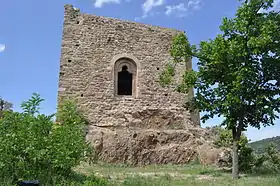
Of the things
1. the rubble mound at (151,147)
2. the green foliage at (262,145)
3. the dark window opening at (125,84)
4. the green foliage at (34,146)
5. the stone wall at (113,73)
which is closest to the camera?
the green foliage at (34,146)

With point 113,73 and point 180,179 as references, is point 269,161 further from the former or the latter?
point 113,73

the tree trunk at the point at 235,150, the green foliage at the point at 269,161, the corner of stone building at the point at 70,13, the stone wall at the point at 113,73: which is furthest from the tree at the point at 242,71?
the corner of stone building at the point at 70,13

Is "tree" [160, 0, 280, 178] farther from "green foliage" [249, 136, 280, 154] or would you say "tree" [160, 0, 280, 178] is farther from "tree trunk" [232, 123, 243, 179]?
"green foliage" [249, 136, 280, 154]

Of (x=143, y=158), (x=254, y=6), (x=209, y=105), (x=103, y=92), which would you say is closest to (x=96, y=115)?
(x=103, y=92)

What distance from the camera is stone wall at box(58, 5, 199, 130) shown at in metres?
14.2

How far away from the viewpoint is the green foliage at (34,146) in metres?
6.36

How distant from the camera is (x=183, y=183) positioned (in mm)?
8188

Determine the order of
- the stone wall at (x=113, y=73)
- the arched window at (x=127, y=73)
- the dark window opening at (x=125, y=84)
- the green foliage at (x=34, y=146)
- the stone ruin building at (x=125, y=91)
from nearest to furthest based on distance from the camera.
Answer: the green foliage at (x=34, y=146), the stone ruin building at (x=125, y=91), the stone wall at (x=113, y=73), the arched window at (x=127, y=73), the dark window opening at (x=125, y=84)

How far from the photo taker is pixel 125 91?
52.3 ft

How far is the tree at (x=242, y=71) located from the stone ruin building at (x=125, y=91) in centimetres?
380

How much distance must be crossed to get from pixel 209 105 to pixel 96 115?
566 centimetres

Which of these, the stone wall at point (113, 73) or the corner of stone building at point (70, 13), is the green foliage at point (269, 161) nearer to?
the stone wall at point (113, 73)

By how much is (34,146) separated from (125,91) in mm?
9650

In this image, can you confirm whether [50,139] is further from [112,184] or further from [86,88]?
[86,88]
